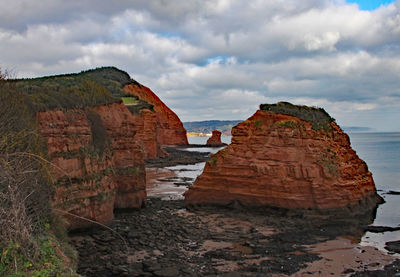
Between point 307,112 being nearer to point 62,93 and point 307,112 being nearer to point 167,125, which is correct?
point 62,93

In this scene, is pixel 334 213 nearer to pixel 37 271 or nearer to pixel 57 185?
pixel 57 185

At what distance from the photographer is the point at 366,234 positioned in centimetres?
1669

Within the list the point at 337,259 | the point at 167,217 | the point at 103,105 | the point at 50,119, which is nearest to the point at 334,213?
the point at 337,259

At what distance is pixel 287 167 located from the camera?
19.6 metres

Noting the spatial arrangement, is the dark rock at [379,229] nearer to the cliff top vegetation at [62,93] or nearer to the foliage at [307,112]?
the foliage at [307,112]

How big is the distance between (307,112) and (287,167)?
3800 mm

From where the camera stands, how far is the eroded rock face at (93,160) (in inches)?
547

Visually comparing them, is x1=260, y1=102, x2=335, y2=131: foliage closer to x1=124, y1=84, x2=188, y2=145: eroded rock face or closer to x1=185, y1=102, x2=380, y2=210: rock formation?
x1=185, y1=102, x2=380, y2=210: rock formation

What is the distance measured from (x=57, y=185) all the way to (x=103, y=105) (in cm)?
576

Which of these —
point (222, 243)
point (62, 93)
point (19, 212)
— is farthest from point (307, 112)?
point (19, 212)

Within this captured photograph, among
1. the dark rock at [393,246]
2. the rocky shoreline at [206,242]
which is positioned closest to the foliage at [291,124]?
the rocky shoreline at [206,242]

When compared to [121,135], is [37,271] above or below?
below

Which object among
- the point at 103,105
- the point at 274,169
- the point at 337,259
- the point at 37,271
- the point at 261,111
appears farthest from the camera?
the point at 261,111

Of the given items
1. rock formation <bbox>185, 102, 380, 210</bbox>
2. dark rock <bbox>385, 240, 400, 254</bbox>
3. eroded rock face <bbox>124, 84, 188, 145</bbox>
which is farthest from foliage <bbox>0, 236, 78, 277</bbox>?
eroded rock face <bbox>124, 84, 188, 145</bbox>
